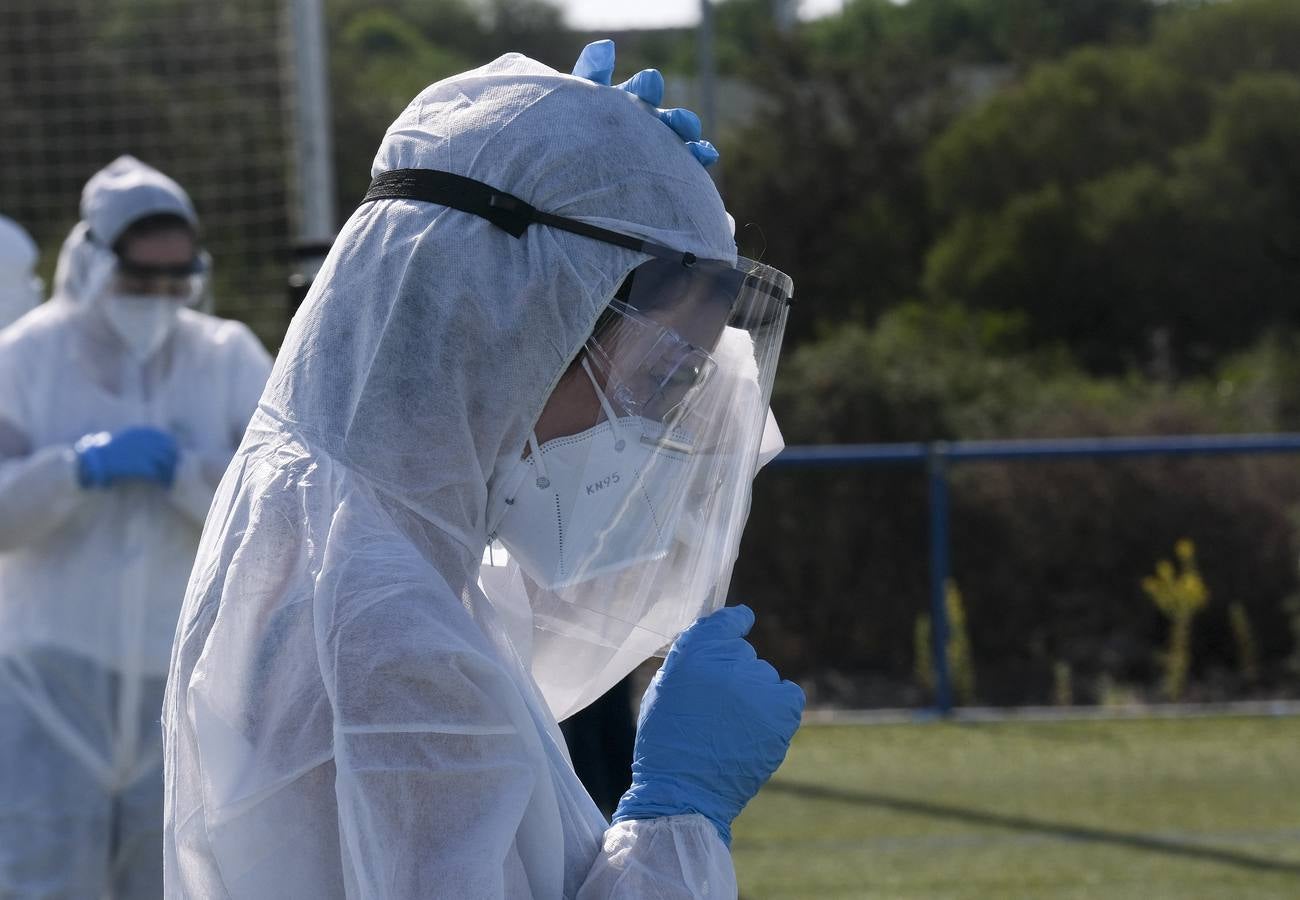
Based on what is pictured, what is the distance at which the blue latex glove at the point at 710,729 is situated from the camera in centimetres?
167

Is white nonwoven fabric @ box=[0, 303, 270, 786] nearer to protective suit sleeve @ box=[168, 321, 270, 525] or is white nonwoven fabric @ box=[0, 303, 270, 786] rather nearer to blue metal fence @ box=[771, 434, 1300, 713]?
protective suit sleeve @ box=[168, 321, 270, 525]

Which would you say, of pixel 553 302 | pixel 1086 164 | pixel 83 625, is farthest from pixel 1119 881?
pixel 1086 164

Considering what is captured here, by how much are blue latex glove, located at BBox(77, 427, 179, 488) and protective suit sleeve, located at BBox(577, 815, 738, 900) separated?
230cm

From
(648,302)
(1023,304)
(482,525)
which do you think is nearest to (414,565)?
(482,525)

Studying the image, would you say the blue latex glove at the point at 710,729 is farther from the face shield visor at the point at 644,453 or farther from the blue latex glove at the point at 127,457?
the blue latex glove at the point at 127,457

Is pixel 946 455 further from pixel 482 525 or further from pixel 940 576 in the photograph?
Answer: pixel 482 525

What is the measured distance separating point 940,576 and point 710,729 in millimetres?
6509

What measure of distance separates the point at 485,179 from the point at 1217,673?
8412mm

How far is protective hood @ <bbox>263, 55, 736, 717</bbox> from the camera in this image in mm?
1536

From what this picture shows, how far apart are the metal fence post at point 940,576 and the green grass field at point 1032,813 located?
0.67 feet

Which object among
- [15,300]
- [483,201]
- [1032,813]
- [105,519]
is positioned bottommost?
[1032,813]

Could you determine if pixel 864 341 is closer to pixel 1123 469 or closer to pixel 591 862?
pixel 1123 469

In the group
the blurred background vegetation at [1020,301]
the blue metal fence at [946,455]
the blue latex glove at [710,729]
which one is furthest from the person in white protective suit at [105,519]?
the blue metal fence at [946,455]

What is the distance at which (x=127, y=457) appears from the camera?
3.64 m
